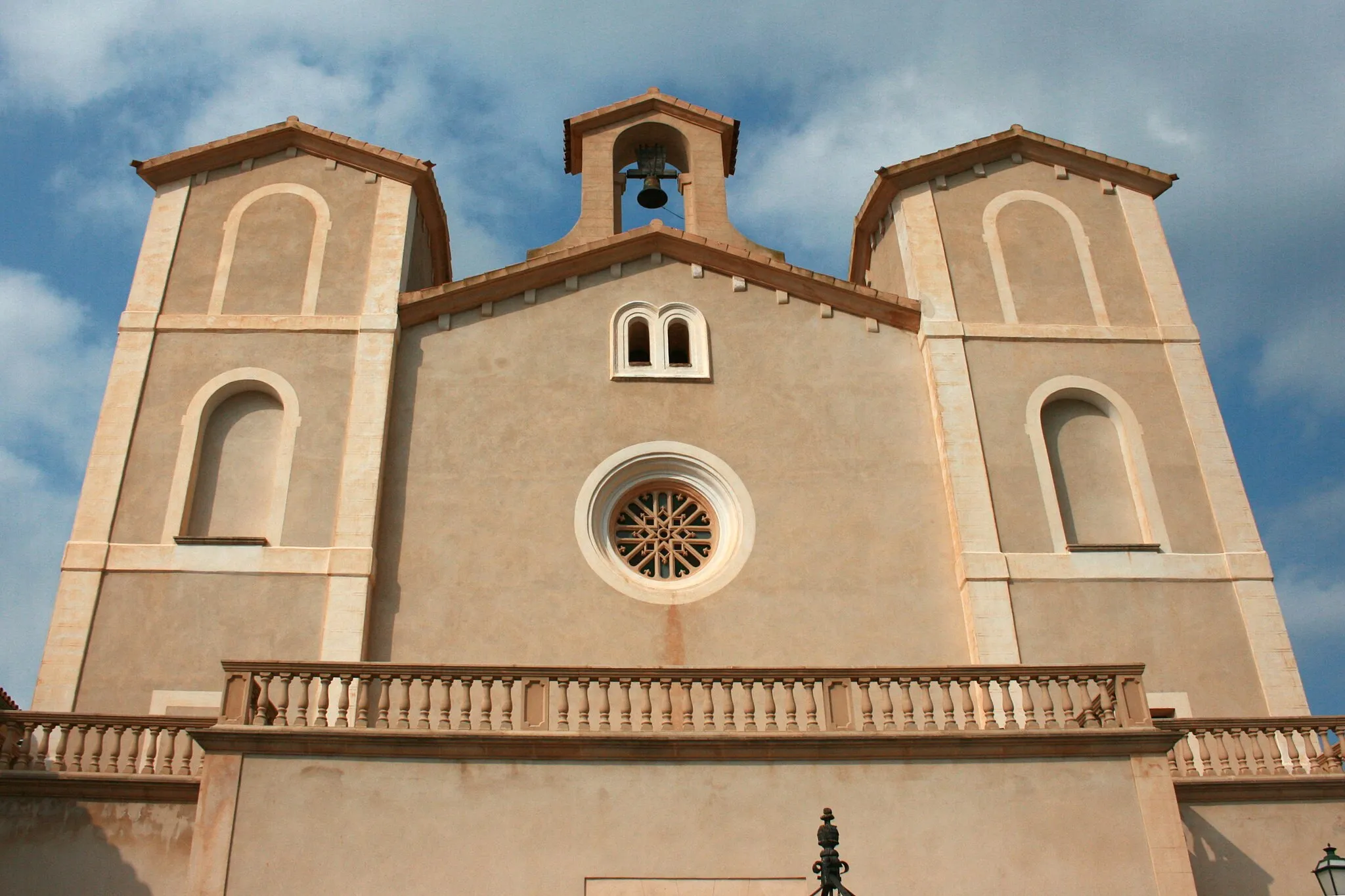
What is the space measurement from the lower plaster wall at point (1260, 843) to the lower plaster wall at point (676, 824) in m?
2.00

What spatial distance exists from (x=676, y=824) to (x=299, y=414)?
8548 mm

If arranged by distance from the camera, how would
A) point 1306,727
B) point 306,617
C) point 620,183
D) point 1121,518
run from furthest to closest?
1. point 620,183
2. point 1121,518
3. point 306,617
4. point 1306,727

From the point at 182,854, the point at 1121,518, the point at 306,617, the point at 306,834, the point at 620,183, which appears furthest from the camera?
the point at 620,183

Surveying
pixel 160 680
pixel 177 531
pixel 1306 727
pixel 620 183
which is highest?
pixel 620 183

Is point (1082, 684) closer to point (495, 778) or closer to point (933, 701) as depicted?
point (933, 701)

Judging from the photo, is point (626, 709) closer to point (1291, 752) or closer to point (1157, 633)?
point (1157, 633)

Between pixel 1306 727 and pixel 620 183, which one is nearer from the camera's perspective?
pixel 1306 727

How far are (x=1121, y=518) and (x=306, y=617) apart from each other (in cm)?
1100

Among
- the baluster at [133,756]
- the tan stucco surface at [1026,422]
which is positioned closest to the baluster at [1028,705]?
the tan stucco surface at [1026,422]

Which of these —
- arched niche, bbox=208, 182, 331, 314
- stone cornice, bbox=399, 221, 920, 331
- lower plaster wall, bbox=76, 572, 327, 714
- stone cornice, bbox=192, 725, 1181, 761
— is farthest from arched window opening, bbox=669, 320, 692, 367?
stone cornice, bbox=192, 725, 1181, 761

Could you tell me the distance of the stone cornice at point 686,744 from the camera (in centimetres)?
1362

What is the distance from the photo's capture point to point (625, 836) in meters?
Answer: 13.5

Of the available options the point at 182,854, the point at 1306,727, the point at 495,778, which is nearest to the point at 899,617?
the point at 1306,727

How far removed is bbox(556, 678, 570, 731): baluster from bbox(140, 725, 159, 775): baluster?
4.65m
